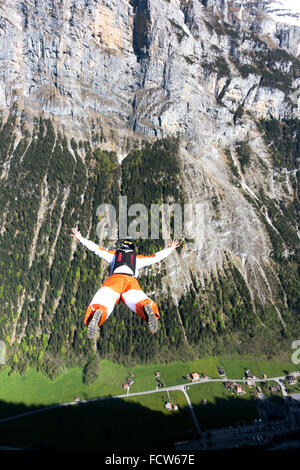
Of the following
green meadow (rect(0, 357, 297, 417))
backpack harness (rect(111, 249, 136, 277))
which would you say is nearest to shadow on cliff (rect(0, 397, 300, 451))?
green meadow (rect(0, 357, 297, 417))

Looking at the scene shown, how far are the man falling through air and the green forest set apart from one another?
7311cm

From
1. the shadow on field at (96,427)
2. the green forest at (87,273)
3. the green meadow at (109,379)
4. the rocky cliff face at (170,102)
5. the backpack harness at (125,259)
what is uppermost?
the rocky cliff face at (170,102)

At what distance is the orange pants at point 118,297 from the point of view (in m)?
14.1

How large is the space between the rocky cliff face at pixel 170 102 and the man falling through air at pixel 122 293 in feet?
290

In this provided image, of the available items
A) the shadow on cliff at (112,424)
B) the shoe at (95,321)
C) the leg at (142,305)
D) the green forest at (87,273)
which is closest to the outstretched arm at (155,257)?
the leg at (142,305)

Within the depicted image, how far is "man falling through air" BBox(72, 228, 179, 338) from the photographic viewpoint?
14.0 m

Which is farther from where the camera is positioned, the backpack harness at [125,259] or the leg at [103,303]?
the backpack harness at [125,259]

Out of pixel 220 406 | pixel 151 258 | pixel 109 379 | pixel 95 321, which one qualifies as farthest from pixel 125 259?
pixel 109 379

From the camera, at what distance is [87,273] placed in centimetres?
10262

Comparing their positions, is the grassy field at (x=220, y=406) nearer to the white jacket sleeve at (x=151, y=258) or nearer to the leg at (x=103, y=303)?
the white jacket sleeve at (x=151, y=258)

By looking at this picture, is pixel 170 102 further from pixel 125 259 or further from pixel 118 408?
pixel 125 259

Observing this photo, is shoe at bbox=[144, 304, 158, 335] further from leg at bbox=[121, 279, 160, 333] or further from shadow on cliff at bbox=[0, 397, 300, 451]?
shadow on cliff at bbox=[0, 397, 300, 451]
